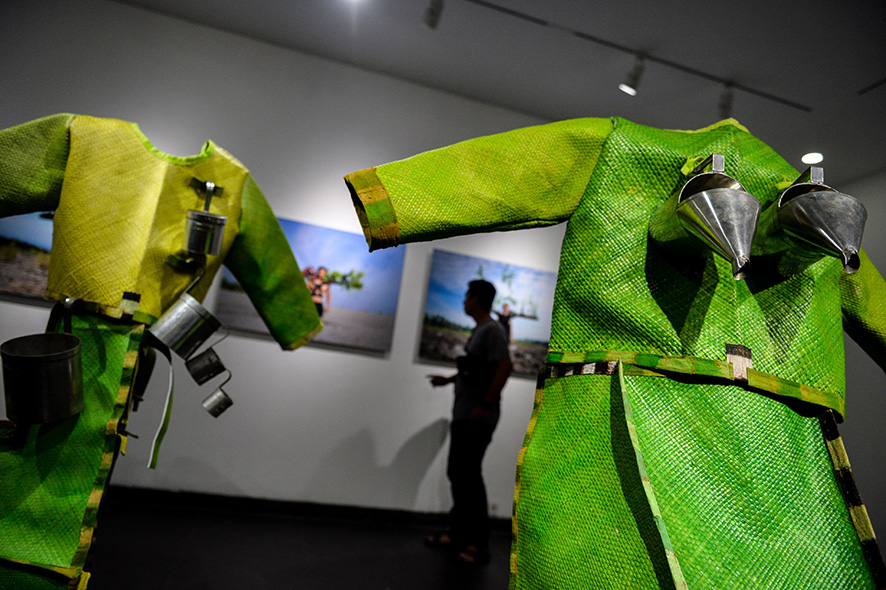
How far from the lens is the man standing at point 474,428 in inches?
113

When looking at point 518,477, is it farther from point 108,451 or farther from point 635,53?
point 635,53

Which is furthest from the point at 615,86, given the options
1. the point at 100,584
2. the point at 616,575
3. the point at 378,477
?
the point at 100,584

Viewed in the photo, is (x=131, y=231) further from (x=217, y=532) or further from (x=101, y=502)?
(x=217, y=532)

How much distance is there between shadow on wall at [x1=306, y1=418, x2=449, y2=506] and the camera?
327 cm

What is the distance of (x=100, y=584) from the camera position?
1.85 m

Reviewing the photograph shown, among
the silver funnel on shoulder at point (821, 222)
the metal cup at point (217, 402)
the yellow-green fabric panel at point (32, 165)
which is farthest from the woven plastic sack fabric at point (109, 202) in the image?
the silver funnel on shoulder at point (821, 222)

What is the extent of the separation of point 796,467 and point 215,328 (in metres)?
1.26

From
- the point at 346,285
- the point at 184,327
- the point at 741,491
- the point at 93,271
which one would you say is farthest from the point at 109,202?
the point at 346,285

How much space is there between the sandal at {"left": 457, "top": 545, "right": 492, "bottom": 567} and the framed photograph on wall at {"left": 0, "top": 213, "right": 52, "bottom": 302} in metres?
2.68

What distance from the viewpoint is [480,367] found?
2.97 metres

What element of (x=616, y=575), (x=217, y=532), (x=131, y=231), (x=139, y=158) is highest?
(x=139, y=158)

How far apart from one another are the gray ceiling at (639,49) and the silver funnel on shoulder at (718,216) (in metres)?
2.03

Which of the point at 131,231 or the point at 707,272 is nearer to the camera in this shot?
the point at 707,272

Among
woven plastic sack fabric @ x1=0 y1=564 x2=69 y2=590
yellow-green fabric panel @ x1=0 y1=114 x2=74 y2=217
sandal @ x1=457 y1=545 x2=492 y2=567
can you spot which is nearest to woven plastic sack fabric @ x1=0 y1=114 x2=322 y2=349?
yellow-green fabric panel @ x1=0 y1=114 x2=74 y2=217
